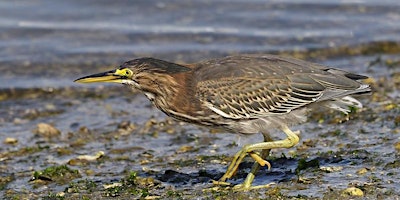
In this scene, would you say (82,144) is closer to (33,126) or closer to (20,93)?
(33,126)

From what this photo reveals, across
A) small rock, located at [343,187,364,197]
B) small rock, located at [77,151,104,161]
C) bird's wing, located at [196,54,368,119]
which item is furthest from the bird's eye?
small rock, located at [343,187,364,197]

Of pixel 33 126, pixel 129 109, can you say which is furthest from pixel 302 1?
pixel 33 126

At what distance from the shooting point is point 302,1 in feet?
56.3

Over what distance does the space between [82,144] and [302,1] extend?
8.39 m

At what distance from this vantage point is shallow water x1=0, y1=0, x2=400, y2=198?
8.20m

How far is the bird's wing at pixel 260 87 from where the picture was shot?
7660 millimetres

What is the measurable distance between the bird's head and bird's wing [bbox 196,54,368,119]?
1.00 feet

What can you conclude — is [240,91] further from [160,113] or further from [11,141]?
[11,141]

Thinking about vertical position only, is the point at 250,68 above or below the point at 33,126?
above

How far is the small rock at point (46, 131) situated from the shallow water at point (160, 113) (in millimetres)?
83

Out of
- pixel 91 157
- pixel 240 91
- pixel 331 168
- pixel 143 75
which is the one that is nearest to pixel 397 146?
pixel 331 168

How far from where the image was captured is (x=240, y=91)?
7777mm

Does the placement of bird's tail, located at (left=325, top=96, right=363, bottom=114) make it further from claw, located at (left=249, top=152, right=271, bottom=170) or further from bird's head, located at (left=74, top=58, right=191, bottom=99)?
bird's head, located at (left=74, top=58, right=191, bottom=99)

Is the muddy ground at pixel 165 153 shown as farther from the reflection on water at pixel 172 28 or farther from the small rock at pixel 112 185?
the reflection on water at pixel 172 28
